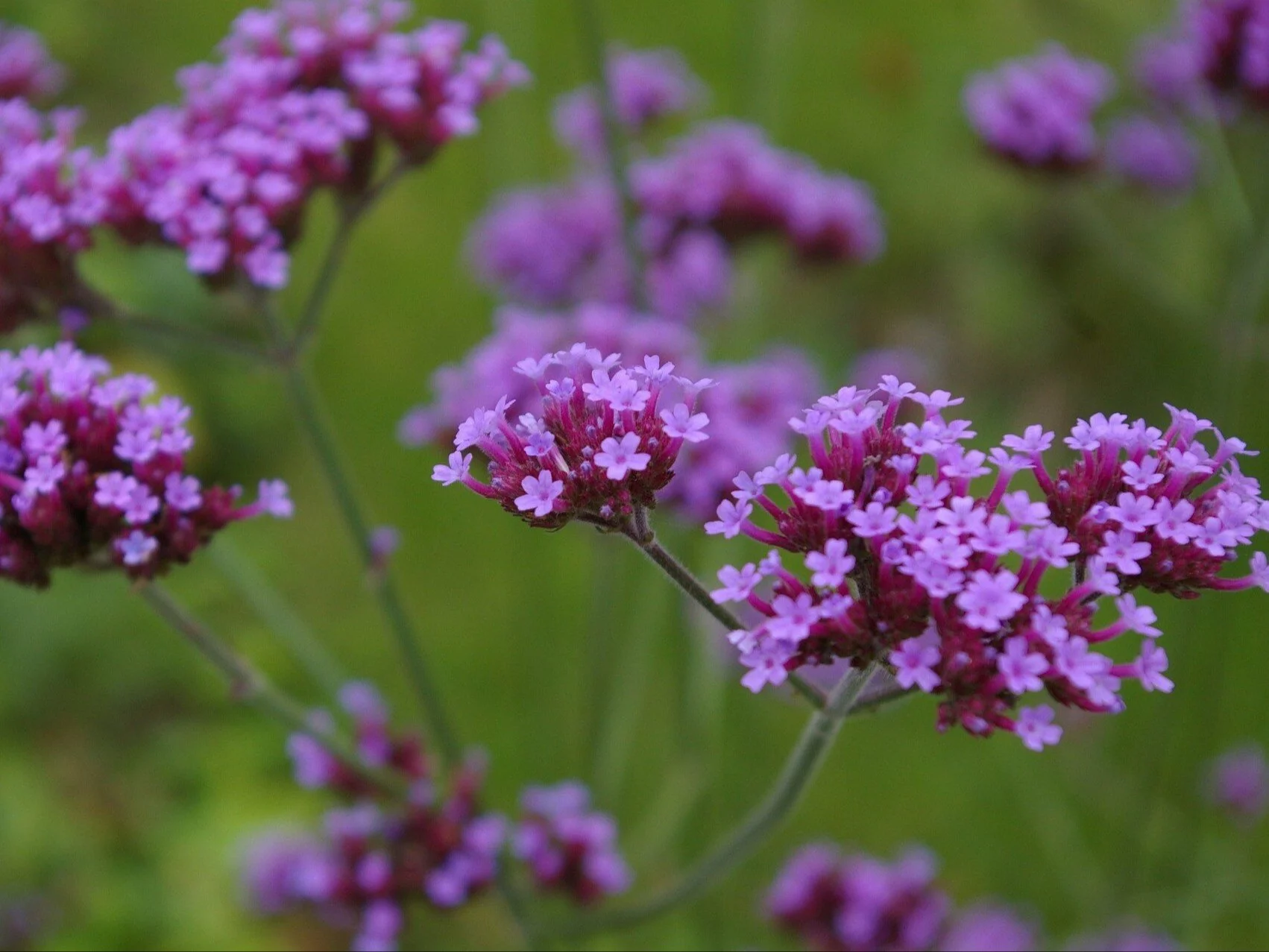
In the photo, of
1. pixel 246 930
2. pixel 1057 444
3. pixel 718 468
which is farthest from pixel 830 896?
pixel 1057 444

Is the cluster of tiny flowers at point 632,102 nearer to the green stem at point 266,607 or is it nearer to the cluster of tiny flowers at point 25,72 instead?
the cluster of tiny flowers at point 25,72

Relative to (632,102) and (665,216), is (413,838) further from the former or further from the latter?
(632,102)

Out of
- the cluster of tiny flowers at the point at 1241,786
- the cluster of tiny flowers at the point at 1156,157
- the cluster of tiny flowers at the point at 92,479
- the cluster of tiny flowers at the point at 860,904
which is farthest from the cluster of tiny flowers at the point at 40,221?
the cluster of tiny flowers at the point at 1241,786

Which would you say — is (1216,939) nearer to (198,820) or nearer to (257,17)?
(198,820)

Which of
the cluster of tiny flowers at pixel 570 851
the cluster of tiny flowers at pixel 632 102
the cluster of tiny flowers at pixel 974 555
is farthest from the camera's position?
the cluster of tiny flowers at pixel 632 102

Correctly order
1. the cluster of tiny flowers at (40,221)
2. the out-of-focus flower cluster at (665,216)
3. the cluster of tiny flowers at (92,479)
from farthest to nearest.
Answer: the out-of-focus flower cluster at (665,216)
the cluster of tiny flowers at (40,221)
the cluster of tiny flowers at (92,479)

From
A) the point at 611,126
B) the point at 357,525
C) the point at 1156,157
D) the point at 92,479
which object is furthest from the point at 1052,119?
the point at 92,479
